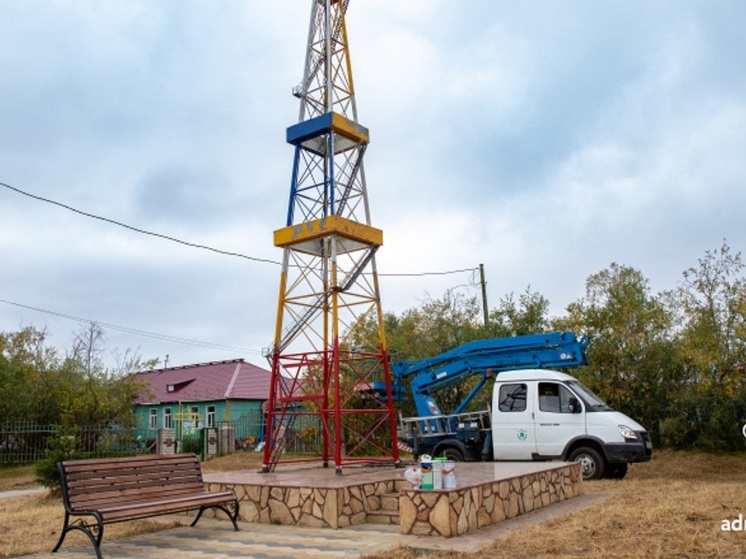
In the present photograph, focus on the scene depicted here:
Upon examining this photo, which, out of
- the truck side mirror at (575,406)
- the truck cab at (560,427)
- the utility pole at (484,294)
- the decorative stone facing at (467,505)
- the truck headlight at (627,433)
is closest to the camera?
the decorative stone facing at (467,505)

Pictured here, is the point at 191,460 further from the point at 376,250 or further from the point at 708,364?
the point at 708,364

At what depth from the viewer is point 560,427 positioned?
14.3 metres

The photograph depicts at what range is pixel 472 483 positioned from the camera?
901 cm

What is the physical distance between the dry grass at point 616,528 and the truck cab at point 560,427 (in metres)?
0.65

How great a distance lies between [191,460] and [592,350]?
589 inches

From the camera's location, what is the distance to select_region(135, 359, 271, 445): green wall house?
3619cm

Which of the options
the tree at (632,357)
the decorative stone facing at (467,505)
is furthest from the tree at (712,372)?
the decorative stone facing at (467,505)

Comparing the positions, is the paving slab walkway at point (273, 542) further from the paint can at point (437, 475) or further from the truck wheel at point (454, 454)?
the truck wheel at point (454, 454)

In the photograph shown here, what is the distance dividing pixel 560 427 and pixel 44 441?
1769 cm

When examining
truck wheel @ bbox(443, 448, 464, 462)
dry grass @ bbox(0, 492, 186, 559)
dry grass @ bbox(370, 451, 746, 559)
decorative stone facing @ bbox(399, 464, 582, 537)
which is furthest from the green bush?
dry grass @ bbox(370, 451, 746, 559)

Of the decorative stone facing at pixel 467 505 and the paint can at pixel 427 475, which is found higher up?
the paint can at pixel 427 475

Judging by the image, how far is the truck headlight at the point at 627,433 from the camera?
13.6 m

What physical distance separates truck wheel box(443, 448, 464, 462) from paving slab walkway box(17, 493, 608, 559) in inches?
259

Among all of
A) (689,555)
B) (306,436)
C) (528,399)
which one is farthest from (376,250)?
(306,436)
